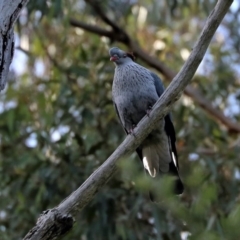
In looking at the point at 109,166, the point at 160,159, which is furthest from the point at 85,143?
the point at 109,166

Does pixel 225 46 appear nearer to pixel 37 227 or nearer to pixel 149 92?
pixel 149 92

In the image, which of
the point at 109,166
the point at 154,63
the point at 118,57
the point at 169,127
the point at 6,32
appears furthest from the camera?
the point at 154,63

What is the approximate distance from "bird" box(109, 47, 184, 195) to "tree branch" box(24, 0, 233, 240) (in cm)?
97

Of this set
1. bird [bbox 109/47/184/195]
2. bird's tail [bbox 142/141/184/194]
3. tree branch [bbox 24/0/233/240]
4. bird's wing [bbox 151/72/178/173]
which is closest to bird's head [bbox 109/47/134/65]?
bird [bbox 109/47/184/195]

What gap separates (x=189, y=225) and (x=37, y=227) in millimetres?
1086

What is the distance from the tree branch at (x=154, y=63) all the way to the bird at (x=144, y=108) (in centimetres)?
Answer: 142

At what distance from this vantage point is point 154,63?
5.71 metres

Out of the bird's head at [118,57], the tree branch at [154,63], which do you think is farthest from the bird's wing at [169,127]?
the tree branch at [154,63]

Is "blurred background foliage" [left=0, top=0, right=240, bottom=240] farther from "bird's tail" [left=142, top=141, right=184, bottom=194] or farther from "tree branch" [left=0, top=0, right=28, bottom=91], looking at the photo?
"tree branch" [left=0, top=0, right=28, bottom=91]

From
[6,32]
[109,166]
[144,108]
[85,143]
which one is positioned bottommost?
[85,143]

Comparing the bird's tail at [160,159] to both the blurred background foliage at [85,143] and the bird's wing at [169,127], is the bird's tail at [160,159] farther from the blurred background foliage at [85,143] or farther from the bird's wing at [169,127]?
the blurred background foliage at [85,143]

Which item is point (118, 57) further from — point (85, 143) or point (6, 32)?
point (6, 32)

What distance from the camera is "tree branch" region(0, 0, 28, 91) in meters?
2.33

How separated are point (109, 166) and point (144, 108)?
135cm
